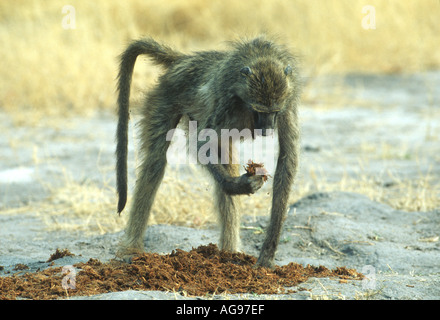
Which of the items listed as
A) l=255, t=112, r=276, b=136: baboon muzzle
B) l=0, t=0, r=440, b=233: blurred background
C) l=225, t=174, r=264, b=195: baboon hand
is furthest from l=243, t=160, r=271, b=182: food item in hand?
l=0, t=0, r=440, b=233: blurred background

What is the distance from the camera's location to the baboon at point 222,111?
4064 millimetres

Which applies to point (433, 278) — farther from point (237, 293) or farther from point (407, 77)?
point (407, 77)

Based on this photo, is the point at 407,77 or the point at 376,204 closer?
the point at 376,204

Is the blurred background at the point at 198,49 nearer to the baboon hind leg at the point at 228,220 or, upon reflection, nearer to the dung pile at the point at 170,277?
the baboon hind leg at the point at 228,220

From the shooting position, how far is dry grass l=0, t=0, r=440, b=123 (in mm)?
11188

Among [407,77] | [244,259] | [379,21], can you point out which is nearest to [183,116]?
[244,259]

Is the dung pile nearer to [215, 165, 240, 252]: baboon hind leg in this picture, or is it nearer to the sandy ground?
the sandy ground

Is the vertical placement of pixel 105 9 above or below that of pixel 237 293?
above

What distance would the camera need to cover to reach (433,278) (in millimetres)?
4480

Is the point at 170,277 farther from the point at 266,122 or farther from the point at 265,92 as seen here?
the point at 265,92

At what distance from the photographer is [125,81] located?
200 inches

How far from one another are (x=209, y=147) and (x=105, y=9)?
10495mm

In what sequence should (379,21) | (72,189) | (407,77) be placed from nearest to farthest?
(72,189) < (407,77) < (379,21)

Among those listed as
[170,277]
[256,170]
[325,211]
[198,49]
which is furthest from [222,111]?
[198,49]
